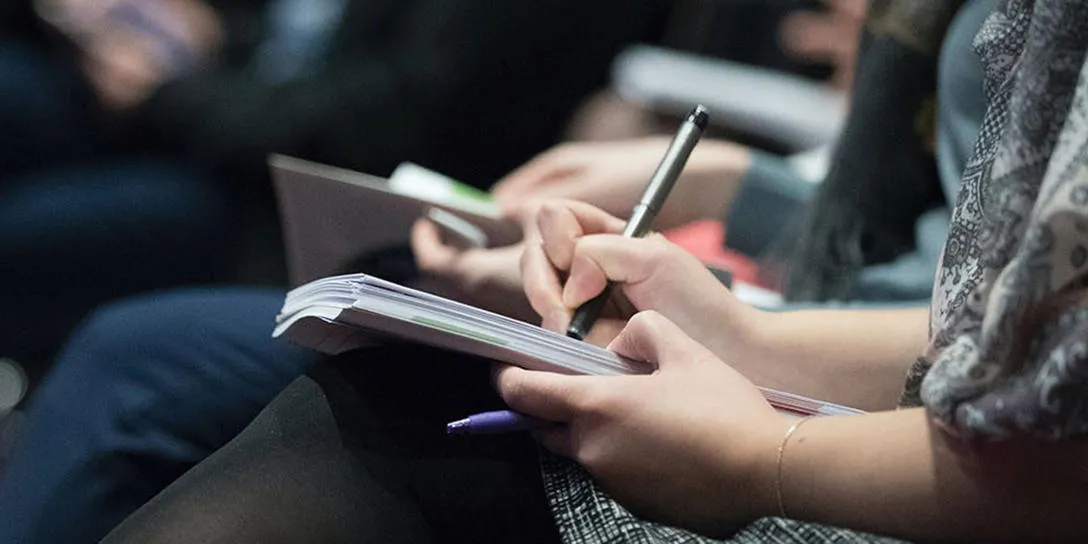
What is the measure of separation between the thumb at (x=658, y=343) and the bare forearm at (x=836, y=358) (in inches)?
4.7

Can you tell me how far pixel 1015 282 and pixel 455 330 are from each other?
247 millimetres

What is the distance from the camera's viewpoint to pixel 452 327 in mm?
551

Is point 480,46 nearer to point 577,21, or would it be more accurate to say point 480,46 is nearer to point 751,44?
point 577,21

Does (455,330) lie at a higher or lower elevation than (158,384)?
higher

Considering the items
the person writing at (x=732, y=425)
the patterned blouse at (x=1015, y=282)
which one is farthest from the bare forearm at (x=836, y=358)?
the patterned blouse at (x=1015, y=282)

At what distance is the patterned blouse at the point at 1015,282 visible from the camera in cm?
44

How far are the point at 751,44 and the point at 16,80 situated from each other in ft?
3.48

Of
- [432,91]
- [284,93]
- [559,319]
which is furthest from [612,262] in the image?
[284,93]

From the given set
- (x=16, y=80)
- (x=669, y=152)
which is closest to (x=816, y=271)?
(x=669, y=152)

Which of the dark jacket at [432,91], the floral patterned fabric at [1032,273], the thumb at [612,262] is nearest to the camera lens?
the floral patterned fabric at [1032,273]

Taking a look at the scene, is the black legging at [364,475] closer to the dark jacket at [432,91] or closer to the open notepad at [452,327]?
the open notepad at [452,327]

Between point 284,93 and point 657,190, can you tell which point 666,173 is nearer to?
point 657,190

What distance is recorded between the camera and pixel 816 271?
1009mm

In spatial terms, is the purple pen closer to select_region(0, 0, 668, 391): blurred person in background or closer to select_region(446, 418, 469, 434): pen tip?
select_region(446, 418, 469, 434): pen tip
